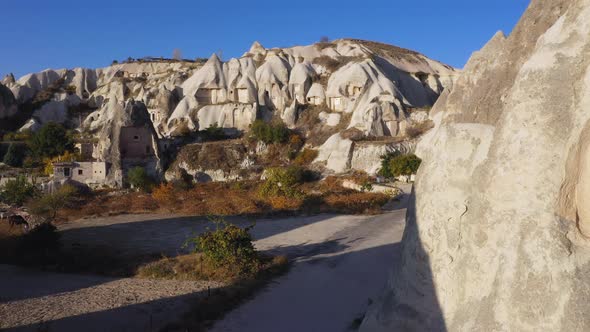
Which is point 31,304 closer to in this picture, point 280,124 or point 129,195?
point 129,195

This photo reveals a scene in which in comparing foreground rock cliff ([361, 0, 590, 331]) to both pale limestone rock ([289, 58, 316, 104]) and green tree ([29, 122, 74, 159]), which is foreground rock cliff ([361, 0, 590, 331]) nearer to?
green tree ([29, 122, 74, 159])

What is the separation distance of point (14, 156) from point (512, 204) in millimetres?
36413

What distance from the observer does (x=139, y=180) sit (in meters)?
27.8

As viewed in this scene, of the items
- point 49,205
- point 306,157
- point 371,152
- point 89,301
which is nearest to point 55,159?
point 49,205

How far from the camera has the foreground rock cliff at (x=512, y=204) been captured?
123 inches

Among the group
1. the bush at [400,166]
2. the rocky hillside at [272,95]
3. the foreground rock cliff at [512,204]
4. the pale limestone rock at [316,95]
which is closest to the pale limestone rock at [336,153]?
the rocky hillside at [272,95]

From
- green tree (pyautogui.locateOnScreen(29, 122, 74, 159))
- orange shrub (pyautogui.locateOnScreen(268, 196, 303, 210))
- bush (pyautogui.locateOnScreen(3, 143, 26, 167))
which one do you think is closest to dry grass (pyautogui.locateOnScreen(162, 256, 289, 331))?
orange shrub (pyautogui.locateOnScreen(268, 196, 303, 210))

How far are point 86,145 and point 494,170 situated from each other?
3485cm

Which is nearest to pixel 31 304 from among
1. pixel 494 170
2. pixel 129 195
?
pixel 494 170

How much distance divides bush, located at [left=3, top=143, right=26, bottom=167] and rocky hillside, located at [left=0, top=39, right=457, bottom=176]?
6867 millimetres

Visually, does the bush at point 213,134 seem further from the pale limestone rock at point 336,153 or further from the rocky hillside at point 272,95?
the pale limestone rock at point 336,153

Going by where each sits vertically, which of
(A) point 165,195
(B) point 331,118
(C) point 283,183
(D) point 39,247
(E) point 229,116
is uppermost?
(E) point 229,116

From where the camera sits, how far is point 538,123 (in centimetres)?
338

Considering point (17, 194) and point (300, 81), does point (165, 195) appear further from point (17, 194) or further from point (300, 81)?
point (300, 81)
